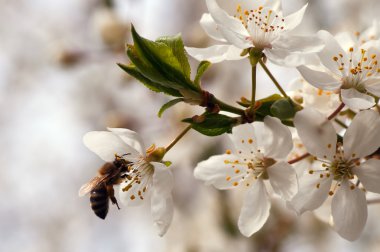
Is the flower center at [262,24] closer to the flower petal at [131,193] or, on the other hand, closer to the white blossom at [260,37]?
the white blossom at [260,37]

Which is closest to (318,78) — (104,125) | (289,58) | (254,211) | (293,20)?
(289,58)

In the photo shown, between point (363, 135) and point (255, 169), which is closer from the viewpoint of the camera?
point (363, 135)

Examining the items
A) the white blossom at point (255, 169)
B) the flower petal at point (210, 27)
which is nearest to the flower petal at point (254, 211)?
the white blossom at point (255, 169)

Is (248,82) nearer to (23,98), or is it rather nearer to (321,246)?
(321,246)

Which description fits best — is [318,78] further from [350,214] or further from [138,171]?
[138,171]

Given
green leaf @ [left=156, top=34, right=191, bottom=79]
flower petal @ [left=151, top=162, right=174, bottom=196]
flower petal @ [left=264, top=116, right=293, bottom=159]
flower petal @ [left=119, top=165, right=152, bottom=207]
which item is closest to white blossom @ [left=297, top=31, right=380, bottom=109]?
flower petal @ [left=264, top=116, right=293, bottom=159]

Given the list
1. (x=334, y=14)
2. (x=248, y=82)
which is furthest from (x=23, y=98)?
(x=334, y=14)
